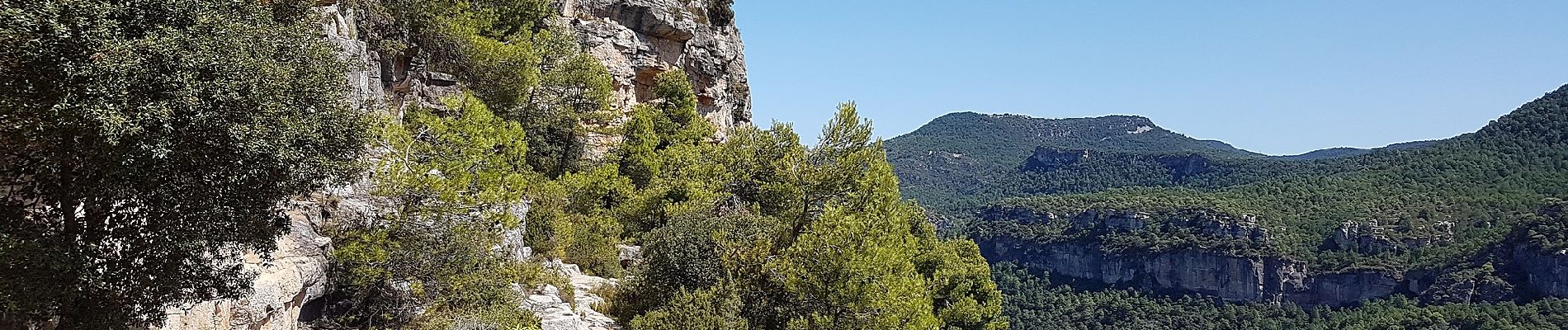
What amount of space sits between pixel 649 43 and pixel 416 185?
25.5m

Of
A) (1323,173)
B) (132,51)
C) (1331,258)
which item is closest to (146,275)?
(132,51)

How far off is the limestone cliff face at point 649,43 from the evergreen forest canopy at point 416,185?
3.44 meters

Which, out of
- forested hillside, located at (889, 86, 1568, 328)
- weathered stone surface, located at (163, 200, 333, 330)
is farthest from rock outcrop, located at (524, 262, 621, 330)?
forested hillside, located at (889, 86, 1568, 328)

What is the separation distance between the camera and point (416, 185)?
14352 millimetres

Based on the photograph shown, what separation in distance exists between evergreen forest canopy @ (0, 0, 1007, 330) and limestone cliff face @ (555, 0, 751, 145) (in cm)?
344

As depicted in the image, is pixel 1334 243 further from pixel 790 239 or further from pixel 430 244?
pixel 430 244

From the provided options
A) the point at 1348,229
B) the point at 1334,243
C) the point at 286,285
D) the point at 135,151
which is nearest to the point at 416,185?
the point at 286,285

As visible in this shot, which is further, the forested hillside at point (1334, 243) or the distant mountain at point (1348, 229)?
the distant mountain at point (1348, 229)

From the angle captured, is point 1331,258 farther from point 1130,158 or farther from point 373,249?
point 373,249

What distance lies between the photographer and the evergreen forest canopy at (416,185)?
6.69 metres

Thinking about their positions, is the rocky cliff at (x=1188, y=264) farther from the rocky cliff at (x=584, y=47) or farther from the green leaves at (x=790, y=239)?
the green leaves at (x=790, y=239)

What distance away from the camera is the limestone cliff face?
123ft

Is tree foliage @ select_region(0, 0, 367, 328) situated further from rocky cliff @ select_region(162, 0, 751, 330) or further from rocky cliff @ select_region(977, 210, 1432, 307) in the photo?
rocky cliff @ select_region(977, 210, 1432, 307)

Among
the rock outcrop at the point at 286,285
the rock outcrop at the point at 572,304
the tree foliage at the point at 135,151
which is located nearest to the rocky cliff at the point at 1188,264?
the rock outcrop at the point at 572,304
